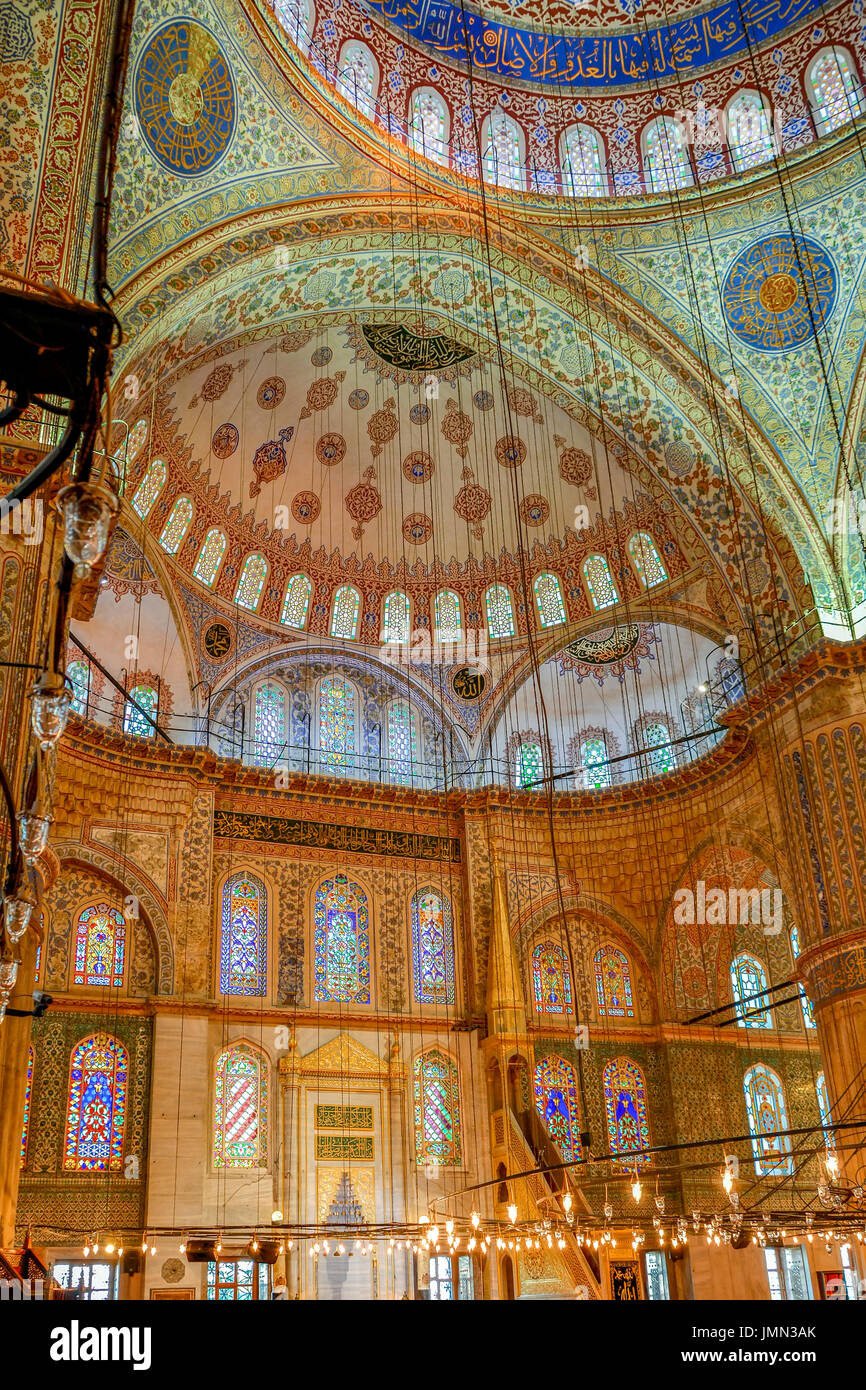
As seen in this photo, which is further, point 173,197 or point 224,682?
point 224,682

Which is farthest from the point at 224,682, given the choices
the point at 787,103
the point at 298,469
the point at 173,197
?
the point at 787,103

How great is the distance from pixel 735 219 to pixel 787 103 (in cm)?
161

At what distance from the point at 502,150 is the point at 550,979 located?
12.5m

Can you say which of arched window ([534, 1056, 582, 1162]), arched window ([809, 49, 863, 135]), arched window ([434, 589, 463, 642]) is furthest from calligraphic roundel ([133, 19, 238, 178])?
arched window ([534, 1056, 582, 1162])

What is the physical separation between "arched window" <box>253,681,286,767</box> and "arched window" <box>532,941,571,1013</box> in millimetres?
5364

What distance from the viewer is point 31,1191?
14219mm

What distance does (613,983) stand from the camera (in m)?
18.8

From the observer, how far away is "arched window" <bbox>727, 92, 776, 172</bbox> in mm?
14723

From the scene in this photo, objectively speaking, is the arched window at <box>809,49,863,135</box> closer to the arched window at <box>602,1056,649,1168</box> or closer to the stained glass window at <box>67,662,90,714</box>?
the stained glass window at <box>67,662,90,714</box>

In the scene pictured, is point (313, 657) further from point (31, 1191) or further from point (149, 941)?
point (31, 1191)

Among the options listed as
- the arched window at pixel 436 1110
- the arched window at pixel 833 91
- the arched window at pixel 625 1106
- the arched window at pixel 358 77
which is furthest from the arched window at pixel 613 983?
the arched window at pixel 358 77

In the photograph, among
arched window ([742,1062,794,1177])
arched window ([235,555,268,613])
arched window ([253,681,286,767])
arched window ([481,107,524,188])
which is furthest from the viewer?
arched window ([235,555,268,613])

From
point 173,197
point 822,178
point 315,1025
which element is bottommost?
point 315,1025

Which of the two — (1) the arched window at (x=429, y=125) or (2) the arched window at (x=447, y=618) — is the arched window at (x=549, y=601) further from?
(1) the arched window at (x=429, y=125)
